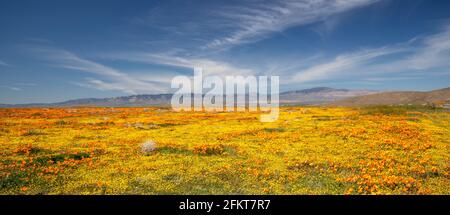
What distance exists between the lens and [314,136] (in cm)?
3173

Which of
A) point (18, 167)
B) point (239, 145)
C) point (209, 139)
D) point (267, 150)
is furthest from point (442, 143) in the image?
point (18, 167)

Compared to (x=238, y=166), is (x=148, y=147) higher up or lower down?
higher up

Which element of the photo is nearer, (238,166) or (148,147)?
(238,166)

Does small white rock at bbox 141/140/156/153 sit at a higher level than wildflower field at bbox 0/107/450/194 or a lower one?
higher

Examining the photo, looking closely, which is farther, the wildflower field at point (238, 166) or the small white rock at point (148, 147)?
the small white rock at point (148, 147)

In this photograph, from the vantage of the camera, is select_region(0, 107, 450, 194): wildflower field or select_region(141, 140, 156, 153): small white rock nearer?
select_region(0, 107, 450, 194): wildflower field

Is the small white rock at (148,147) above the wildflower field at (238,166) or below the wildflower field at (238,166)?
above

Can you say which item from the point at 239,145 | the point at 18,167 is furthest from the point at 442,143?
the point at 18,167

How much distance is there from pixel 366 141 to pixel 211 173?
1645cm
